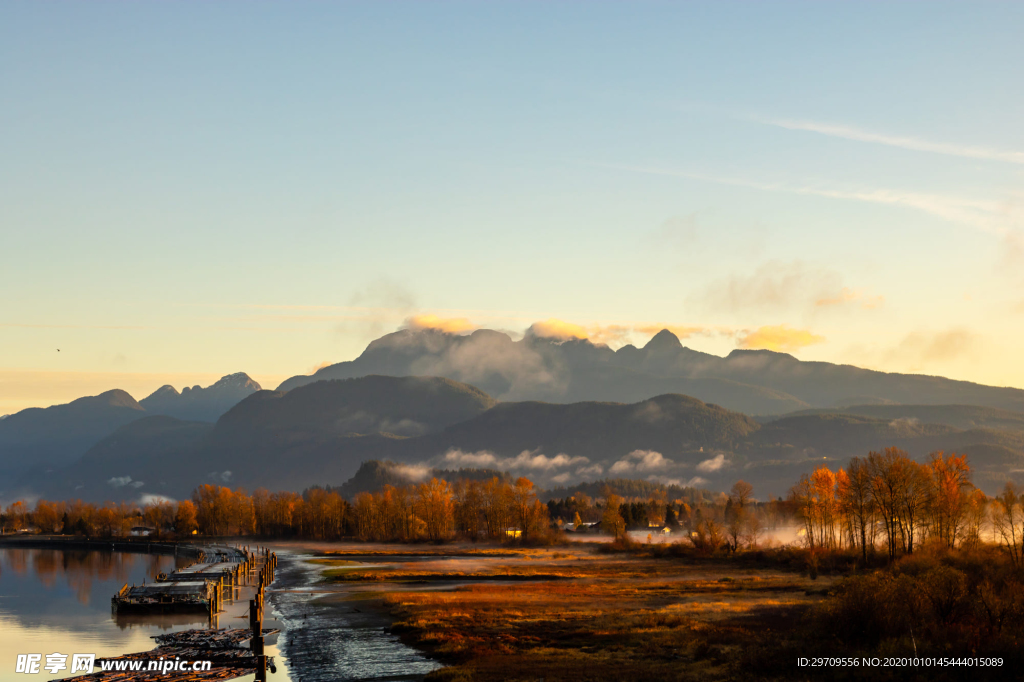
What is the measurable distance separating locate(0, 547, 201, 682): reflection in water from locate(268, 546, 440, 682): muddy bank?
1087 centimetres

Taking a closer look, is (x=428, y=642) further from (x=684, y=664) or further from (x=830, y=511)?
(x=830, y=511)

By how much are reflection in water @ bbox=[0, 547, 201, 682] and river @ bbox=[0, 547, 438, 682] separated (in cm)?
10

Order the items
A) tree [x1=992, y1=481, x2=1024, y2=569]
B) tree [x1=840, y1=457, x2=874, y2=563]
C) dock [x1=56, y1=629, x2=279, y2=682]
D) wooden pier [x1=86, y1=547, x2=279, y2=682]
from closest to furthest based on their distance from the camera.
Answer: dock [x1=56, y1=629, x2=279, y2=682], wooden pier [x1=86, y1=547, x2=279, y2=682], tree [x1=992, y1=481, x2=1024, y2=569], tree [x1=840, y1=457, x2=874, y2=563]

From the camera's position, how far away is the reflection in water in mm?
72500

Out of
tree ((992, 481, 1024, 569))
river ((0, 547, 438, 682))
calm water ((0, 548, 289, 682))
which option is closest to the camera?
river ((0, 547, 438, 682))

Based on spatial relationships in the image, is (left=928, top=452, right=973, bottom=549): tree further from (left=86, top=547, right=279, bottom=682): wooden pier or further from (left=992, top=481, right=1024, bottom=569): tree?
(left=86, top=547, right=279, bottom=682): wooden pier

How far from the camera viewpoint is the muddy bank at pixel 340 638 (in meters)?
56.2

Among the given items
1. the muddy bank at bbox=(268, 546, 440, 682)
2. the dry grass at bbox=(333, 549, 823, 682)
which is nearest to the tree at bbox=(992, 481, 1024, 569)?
the dry grass at bbox=(333, 549, 823, 682)

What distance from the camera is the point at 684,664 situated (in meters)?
54.1

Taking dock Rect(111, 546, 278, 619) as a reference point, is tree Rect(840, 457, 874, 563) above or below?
above

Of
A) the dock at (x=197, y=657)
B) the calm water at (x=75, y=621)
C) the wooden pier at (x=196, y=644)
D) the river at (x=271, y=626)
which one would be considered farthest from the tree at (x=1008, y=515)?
the calm water at (x=75, y=621)

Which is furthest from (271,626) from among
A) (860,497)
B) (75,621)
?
(860,497)

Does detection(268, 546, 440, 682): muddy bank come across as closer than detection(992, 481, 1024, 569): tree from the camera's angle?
Yes

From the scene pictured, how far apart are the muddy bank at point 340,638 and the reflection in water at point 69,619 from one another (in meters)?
10.9
